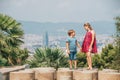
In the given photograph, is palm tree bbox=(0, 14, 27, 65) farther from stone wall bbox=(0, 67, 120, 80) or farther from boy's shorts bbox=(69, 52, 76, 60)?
stone wall bbox=(0, 67, 120, 80)

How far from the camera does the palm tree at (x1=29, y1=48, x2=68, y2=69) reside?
41.1 metres

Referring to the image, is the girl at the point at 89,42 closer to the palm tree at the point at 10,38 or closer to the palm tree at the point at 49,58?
the palm tree at the point at 10,38

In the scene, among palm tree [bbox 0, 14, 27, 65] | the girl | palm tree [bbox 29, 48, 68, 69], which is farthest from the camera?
palm tree [bbox 29, 48, 68, 69]

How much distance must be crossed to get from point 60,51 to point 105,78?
28754 millimetres

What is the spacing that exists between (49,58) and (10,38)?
7.97 meters

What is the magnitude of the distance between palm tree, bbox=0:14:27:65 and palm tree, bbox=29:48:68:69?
5676mm

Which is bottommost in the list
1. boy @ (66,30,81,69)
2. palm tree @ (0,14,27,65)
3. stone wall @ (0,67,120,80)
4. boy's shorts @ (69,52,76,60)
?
stone wall @ (0,67,120,80)

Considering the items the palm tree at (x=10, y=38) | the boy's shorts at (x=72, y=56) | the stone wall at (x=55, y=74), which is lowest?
the stone wall at (x=55, y=74)

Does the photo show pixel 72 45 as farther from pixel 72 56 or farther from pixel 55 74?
pixel 55 74

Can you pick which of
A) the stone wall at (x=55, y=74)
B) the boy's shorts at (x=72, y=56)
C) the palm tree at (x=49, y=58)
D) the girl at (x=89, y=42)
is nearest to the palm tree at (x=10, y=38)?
the palm tree at (x=49, y=58)

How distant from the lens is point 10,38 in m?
34.5

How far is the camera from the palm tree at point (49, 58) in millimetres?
41084

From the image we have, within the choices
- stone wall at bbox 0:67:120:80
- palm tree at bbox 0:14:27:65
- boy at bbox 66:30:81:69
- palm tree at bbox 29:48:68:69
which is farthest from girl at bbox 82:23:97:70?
palm tree at bbox 29:48:68:69

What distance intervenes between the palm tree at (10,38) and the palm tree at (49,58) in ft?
18.6
